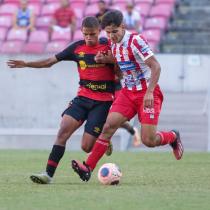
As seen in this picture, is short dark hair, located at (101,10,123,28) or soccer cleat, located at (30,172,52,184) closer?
short dark hair, located at (101,10,123,28)

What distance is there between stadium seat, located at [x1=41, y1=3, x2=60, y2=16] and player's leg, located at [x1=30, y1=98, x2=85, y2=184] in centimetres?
1178

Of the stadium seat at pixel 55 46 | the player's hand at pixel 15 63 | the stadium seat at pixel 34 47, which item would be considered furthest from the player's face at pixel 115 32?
the stadium seat at pixel 34 47

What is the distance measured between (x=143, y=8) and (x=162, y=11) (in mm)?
526

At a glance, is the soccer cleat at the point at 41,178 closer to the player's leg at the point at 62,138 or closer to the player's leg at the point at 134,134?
the player's leg at the point at 62,138

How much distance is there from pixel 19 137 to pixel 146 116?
312 inches

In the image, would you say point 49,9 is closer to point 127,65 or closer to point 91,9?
point 91,9

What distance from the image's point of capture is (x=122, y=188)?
994cm

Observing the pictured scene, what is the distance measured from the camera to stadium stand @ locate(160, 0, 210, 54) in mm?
21219

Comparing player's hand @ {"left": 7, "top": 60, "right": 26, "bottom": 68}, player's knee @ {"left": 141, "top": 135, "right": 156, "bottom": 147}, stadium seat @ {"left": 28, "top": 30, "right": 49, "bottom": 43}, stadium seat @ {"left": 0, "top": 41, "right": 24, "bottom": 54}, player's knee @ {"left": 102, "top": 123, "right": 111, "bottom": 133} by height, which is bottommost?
stadium seat @ {"left": 0, "top": 41, "right": 24, "bottom": 54}

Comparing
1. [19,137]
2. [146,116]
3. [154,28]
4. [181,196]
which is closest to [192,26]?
[154,28]

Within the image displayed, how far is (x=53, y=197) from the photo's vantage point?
9023 mm

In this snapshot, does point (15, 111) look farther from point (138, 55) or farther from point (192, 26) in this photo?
point (138, 55)

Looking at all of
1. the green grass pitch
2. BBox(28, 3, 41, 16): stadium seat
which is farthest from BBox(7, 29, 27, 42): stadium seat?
the green grass pitch

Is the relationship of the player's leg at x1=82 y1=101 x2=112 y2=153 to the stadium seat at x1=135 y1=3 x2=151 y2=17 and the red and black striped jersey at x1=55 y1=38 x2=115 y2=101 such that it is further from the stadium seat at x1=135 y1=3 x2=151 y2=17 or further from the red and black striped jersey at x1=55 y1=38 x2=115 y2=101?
the stadium seat at x1=135 y1=3 x2=151 y2=17
